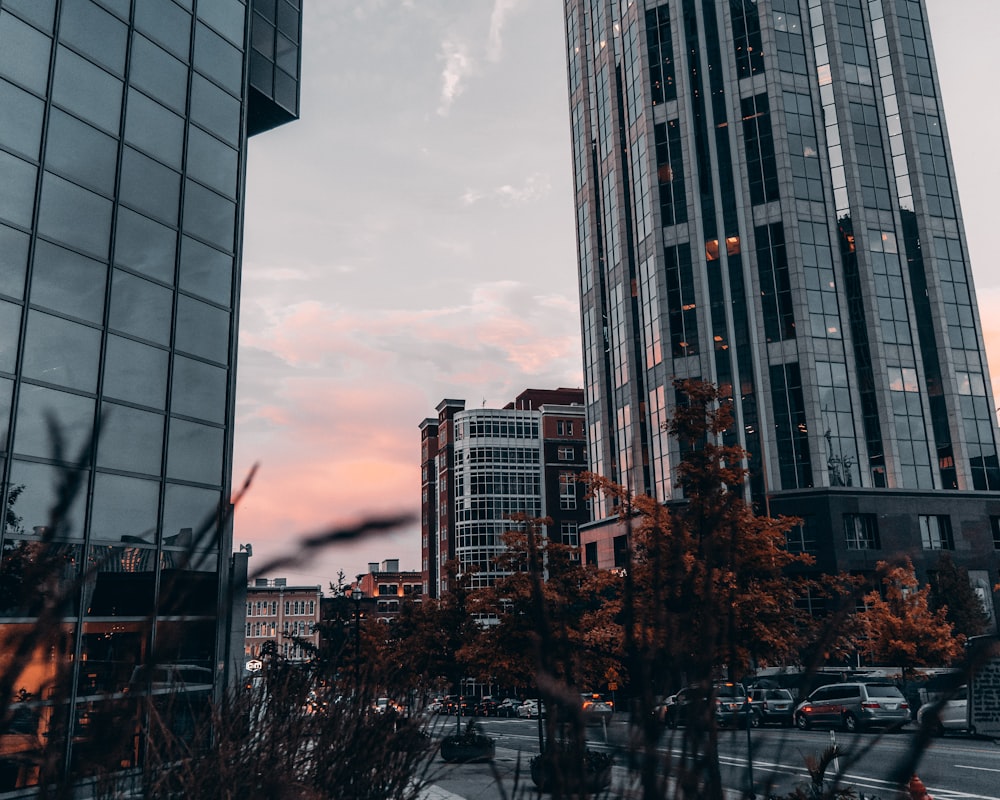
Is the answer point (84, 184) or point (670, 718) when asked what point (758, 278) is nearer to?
point (84, 184)

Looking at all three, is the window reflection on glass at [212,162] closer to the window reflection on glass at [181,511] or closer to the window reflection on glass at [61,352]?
the window reflection on glass at [61,352]

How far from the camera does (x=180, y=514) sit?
60.6ft

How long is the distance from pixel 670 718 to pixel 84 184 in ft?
61.9

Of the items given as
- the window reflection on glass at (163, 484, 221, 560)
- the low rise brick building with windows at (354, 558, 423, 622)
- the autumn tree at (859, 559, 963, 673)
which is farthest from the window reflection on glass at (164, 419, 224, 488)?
the low rise brick building with windows at (354, 558, 423, 622)

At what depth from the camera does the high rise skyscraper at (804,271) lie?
58.3 m

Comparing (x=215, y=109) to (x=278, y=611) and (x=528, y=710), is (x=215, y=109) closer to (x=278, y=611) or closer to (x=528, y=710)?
(x=528, y=710)

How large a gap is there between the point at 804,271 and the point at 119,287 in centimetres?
5365

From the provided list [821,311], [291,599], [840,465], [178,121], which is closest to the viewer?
[178,121]

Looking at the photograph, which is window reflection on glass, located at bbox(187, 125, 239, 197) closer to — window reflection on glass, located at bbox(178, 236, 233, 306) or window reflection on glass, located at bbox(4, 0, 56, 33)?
window reflection on glass, located at bbox(178, 236, 233, 306)

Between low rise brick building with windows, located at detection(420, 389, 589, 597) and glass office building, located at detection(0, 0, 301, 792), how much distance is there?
7474 centimetres

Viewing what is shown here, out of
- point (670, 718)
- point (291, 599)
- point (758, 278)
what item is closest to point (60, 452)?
point (670, 718)

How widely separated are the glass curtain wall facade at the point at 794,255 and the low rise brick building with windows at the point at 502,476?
27204mm

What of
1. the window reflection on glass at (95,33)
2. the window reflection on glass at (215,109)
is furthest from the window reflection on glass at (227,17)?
the window reflection on glass at (95,33)

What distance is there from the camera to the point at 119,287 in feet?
59.5
